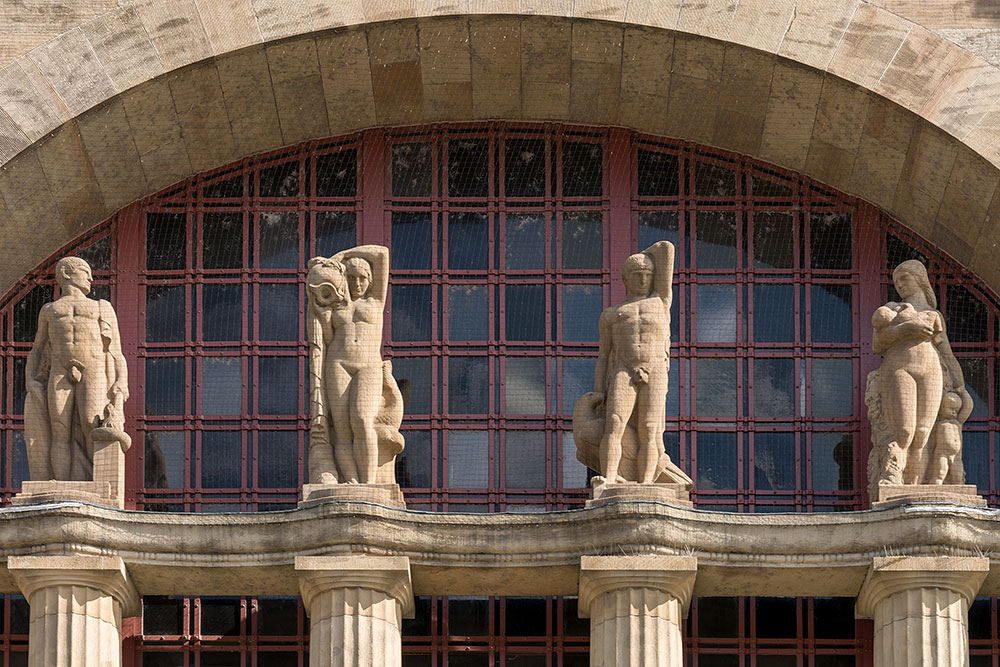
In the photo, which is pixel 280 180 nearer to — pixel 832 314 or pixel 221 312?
pixel 221 312

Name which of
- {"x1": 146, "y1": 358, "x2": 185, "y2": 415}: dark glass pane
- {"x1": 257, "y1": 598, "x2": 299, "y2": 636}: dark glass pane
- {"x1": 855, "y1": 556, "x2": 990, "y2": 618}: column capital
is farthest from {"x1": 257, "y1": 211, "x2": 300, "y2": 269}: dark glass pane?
{"x1": 855, "y1": 556, "x2": 990, "y2": 618}: column capital

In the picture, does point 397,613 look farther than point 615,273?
No

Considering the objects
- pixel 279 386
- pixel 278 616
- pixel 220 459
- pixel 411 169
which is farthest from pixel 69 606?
pixel 411 169

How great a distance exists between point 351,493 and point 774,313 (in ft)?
15.6

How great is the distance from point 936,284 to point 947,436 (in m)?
2.42

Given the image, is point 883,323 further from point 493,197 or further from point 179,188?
point 179,188

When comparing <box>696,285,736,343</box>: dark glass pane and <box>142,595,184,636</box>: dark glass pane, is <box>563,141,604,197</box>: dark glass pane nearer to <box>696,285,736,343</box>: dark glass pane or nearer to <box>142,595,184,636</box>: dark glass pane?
<box>696,285,736,343</box>: dark glass pane

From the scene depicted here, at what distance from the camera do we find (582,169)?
1068 inches

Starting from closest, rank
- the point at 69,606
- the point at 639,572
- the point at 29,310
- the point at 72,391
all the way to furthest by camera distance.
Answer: the point at 639,572
the point at 69,606
the point at 72,391
the point at 29,310

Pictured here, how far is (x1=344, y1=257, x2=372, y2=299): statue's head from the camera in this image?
975 inches

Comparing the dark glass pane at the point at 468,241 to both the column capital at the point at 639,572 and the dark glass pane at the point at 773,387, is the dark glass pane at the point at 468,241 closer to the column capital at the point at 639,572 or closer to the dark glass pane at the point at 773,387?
the dark glass pane at the point at 773,387

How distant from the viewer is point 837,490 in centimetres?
2608

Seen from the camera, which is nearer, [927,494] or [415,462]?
[927,494]

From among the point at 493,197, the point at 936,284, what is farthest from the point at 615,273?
the point at 936,284
